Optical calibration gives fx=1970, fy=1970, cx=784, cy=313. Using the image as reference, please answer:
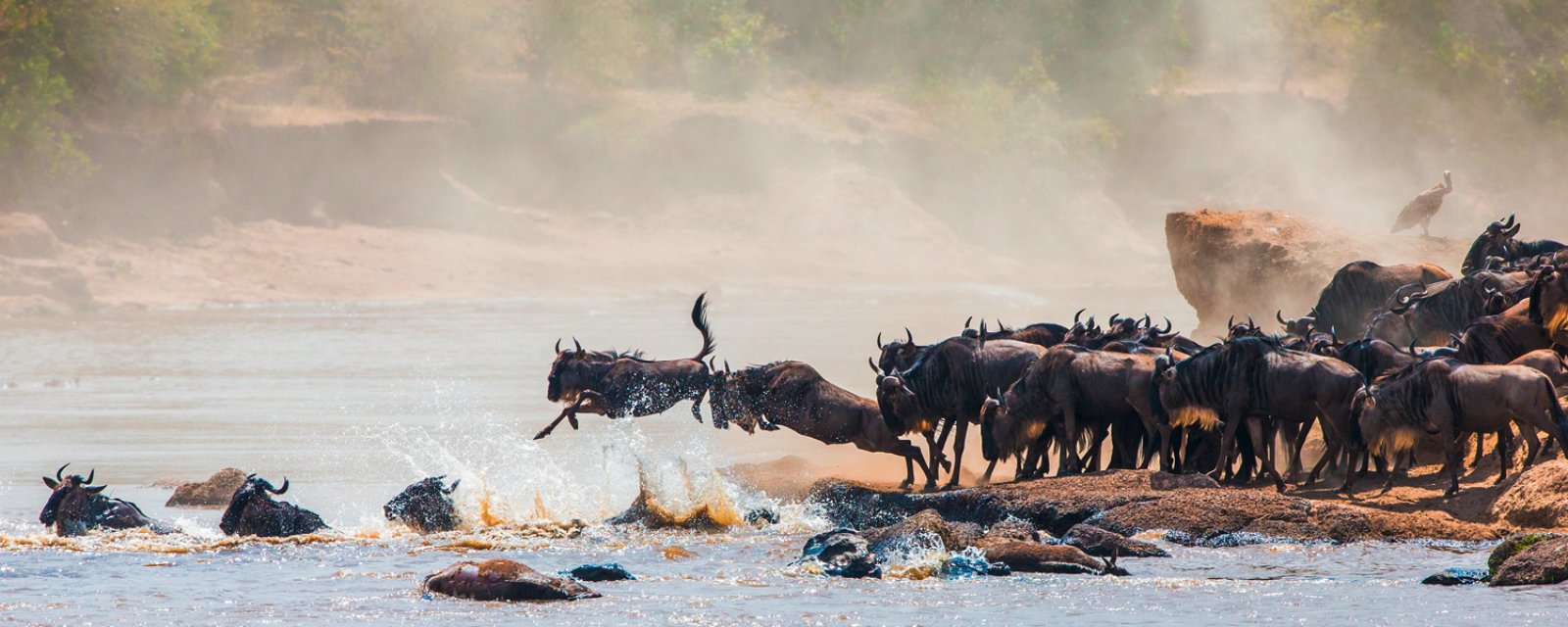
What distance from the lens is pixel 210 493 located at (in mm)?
13414

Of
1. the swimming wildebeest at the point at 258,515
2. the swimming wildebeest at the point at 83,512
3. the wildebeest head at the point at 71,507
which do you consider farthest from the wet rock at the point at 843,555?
the wildebeest head at the point at 71,507

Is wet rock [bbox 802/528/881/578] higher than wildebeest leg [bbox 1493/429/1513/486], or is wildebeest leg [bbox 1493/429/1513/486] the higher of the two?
wildebeest leg [bbox 1493/429/1513/486]

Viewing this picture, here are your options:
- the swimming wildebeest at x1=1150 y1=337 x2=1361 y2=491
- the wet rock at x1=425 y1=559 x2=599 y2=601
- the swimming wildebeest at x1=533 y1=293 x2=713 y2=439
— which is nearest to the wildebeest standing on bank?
the swimming wildebeest at x1=1150 y1=337 x2=1361 y2=491

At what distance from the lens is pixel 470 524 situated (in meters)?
12.0

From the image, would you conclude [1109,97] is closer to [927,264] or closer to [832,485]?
[927,264]

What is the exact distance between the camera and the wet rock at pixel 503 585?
9648 mm

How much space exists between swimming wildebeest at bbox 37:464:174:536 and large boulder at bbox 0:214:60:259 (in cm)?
2963

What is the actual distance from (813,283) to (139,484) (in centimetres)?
3354

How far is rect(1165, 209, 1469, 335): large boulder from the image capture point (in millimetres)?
18828

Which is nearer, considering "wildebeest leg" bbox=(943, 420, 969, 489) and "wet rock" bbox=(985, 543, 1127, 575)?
"wet rock" bbox=(985, 543, 1127, 575)

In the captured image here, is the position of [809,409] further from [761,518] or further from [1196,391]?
[1196,391]

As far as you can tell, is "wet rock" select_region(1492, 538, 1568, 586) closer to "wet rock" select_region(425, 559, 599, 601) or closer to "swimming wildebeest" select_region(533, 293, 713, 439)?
"wet rock" select_region(425, 559, 599, 601)

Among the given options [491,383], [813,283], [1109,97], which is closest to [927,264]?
[813,283]

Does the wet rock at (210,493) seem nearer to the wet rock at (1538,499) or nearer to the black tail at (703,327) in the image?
the black tail at (703,327)
